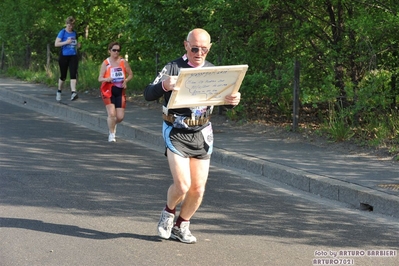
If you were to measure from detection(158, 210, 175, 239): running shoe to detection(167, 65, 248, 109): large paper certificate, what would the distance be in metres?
1.03

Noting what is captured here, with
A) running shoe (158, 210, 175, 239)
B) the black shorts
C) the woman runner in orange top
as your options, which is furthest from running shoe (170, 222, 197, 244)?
the woman runner in orange top

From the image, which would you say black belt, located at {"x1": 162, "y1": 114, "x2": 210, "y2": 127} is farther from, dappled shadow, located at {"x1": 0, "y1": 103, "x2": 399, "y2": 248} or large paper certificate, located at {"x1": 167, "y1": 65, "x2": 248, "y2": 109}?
dappled shadow, located at {"x1": 0, "y1": 103, "x2": 399, "y2": 248}

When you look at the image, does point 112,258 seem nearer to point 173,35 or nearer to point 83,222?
point 83,222

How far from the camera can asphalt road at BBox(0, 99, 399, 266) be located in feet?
21.5

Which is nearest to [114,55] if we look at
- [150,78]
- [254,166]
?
[254,166]

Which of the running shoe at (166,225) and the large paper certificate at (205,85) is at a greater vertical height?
the large paper certificate at (205,85)

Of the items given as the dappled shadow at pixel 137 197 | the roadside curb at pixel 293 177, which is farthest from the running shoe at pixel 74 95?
the dappled shadow at pixel 137 197

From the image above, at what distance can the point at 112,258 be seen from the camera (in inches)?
252

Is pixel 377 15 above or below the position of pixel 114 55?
above

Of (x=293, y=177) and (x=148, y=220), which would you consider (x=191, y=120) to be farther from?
(x=293, y=177)

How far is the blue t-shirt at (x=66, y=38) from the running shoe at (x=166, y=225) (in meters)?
11.4

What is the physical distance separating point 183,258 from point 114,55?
7339 millimetres

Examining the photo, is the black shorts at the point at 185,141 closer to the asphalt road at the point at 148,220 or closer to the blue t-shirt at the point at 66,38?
the asphalt road at the point at 148,220

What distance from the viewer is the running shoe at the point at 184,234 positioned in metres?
6.97
